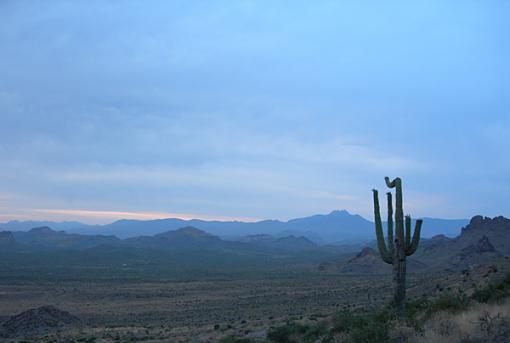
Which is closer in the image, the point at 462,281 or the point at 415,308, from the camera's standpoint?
the point at 415,308

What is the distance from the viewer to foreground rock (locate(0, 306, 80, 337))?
31.8 meters

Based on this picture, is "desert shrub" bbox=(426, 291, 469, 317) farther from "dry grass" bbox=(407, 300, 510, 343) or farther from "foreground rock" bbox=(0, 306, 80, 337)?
"foreground rock" bbox=(0, 306, 80, 337)

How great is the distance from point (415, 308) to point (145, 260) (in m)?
107

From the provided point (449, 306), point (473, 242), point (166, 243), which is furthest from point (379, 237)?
point (166, 243)

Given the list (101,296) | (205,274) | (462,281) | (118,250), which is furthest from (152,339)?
(118,250)

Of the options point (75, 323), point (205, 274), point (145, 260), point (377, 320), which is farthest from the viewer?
point (145, 260)

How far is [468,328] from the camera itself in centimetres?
1060

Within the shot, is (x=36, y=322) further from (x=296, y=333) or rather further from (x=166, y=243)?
(x=166, y=243)

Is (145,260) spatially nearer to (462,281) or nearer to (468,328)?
(462,281)

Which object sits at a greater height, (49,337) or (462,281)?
(462,281)

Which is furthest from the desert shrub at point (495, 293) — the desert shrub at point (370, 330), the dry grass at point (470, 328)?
the desert shrub at point (370, 330)

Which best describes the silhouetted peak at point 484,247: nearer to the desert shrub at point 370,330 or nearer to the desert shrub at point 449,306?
the desert shrub at point 449,306

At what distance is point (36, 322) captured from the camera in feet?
110

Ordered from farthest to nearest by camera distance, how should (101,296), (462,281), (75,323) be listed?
1. (101,296)
2. (75,323)
3. (462,281)
